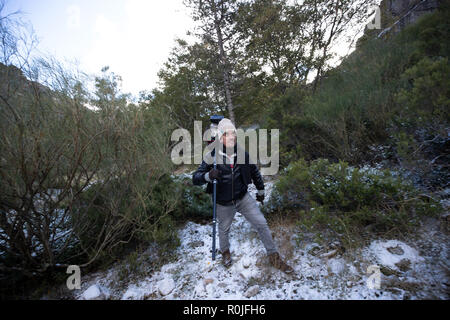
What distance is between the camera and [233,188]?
2.47 m

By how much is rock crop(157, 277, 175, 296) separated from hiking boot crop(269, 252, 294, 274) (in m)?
1.40

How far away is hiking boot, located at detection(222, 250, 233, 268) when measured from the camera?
8.80ft

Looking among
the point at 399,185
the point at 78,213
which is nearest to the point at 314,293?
the point at 399,185

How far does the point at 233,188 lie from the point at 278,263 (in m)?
1.15

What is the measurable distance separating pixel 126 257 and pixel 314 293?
9.43 ft

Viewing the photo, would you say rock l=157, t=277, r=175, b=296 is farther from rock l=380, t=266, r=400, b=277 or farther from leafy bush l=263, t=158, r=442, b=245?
rock l=380, t=266, r=400, b=277

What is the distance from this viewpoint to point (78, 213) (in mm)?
2711

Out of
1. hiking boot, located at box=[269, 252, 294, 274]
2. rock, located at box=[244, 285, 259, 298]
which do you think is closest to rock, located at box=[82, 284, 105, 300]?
rock, located at box=[244, 285, 259, 298]

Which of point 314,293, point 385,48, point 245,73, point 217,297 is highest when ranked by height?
point 245,73

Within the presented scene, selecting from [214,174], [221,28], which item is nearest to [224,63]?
[221,28]

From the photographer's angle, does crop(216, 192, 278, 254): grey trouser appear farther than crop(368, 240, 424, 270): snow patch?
Yes

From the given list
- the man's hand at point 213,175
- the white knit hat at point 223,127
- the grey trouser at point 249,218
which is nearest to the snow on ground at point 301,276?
the grey trouser at point 249,218

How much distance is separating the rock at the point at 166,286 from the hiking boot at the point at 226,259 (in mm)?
763
